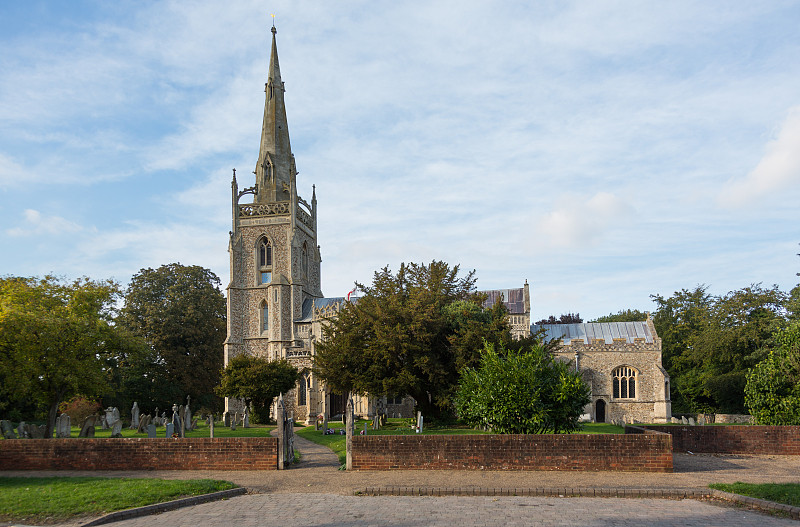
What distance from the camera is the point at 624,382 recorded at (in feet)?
160

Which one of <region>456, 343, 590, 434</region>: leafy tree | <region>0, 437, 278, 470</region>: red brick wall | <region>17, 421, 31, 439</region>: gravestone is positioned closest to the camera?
<region>0, 437, 278, 470</region>: red brick wall

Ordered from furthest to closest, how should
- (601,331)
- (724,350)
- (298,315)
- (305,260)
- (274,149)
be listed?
(305,260), (274,149), (298,315), (601,331), (724,350)

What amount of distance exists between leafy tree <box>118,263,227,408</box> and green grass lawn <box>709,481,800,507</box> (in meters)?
44.5

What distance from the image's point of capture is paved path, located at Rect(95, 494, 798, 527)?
965cm

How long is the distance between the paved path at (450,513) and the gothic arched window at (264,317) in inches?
1682

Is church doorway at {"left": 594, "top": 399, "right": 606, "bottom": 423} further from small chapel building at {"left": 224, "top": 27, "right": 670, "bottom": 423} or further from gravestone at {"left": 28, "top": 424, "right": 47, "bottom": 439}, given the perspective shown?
gravestone at {"left": 28, "top": 424, "right": 47, "bottom": 439}

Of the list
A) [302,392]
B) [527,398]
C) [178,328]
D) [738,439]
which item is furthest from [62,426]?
[178,328]

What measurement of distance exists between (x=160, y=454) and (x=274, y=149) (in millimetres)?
45515

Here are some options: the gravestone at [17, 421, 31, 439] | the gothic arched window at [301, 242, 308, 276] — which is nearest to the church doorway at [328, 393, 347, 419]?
the gothic arched window at [301, 242, 308, 276]

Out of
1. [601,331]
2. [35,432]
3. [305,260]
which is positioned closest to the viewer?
[35,432]

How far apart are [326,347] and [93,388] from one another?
35.4ft

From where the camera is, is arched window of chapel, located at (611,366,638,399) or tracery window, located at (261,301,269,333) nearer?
arched window of chapel, located at (611,366,638,399)

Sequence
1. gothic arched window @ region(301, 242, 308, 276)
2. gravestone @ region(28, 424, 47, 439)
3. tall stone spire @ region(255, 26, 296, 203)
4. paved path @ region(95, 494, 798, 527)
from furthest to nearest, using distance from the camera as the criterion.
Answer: gothic arched window @ region(301, 242, 308, 276), tall stone spire @ region(255, 26, 296, 203), gravestone @ region(28, 424, 47, 439), paved path @ region(95, 494, 798, 527)

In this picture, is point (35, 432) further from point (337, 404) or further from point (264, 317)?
point (264, 317)
